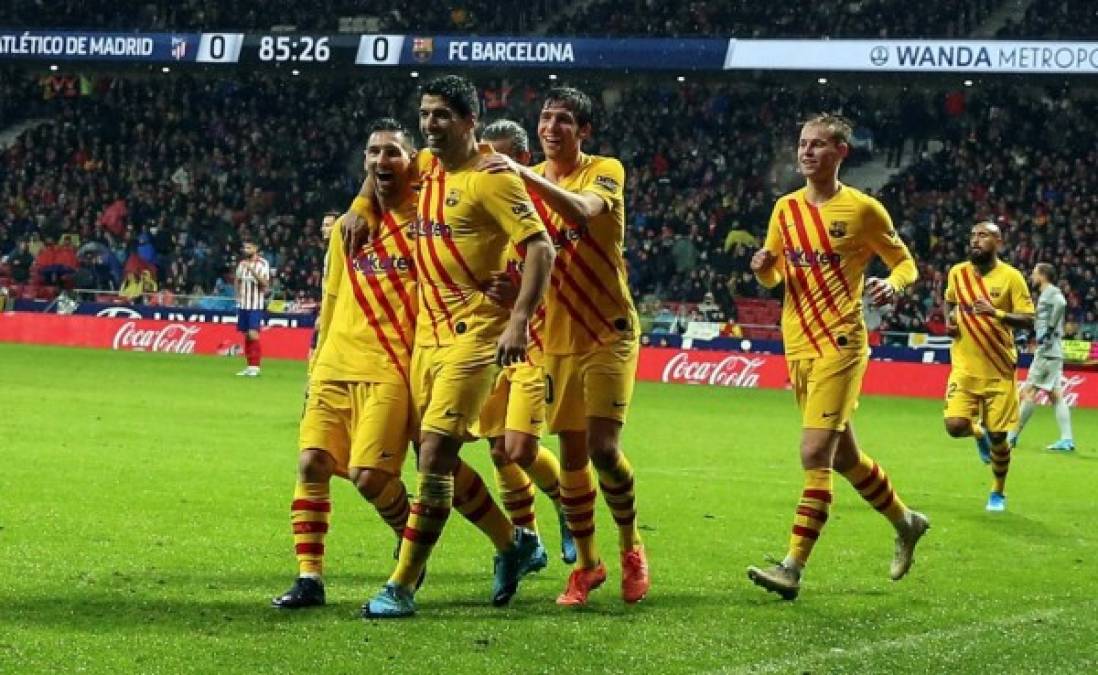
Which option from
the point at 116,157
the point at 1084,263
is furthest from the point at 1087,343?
the point at 116,157

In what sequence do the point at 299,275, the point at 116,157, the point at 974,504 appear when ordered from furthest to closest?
1. the point at 116,157
2. the point at 299,275
3. the point at 974,504

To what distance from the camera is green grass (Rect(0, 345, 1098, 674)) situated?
713cm

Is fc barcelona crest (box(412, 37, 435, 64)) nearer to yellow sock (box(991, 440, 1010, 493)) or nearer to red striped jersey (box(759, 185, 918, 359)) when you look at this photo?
yellow sock (box(991, 440, 1010, 493))

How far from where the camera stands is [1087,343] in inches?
1113

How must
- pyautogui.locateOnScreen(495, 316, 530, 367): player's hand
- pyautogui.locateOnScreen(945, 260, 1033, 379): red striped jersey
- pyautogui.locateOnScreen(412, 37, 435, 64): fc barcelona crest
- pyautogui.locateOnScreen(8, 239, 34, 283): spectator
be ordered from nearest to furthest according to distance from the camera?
pyautogui.locateOnScreen(495, 316, 530, 367): player's hand → pyautogui.locateOnScreen(945, 260, 1033, 379): red striped jersey → pyautogui.locateOnScreen(8, 239, 34, 283): spectator → pyautogui.locateOnScreen(412, 37, 435, 64): fc barcelona crest

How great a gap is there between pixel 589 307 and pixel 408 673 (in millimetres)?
2659

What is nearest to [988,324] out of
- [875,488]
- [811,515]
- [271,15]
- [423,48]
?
[875,488]

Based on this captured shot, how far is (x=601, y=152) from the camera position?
4131cm

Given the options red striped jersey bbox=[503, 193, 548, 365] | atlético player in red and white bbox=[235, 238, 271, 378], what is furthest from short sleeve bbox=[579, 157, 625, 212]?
atlético player in red and white bbox=[235, 238, 271, 378]

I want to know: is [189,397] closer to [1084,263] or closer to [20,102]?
[1084,263]

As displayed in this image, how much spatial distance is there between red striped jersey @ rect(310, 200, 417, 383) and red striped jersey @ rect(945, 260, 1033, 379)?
6930 mm

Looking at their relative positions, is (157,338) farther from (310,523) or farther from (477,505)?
(310,523)

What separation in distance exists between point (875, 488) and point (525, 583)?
6.67ft

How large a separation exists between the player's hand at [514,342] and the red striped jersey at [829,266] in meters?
2.39
